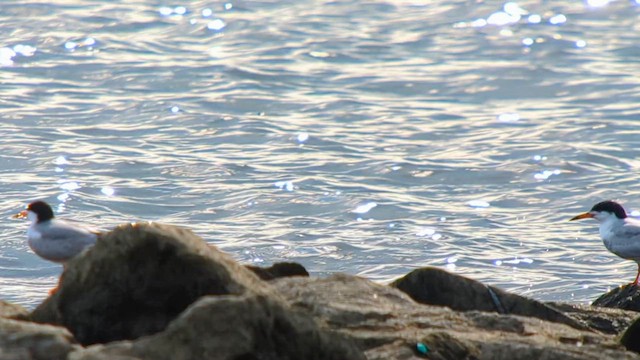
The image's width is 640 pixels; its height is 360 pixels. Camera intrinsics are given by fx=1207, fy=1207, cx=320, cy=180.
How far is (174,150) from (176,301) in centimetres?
1047

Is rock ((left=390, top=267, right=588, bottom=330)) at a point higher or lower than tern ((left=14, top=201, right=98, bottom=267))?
lower

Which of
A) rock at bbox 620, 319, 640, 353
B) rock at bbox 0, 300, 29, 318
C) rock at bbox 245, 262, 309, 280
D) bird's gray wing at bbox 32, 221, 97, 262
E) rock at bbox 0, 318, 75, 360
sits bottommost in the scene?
rock at bbox 620, 319, 640, 353

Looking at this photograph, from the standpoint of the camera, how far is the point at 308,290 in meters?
6.87

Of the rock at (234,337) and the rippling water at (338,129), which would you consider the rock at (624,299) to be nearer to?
the rippling water at (338,129)

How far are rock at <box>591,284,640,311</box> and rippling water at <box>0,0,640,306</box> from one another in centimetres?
211

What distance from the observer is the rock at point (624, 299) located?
338 inches

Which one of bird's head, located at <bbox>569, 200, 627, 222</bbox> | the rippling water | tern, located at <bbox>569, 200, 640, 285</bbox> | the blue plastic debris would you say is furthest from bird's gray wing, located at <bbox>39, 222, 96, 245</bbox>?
bird's head, located at <bbox>569, 200, 627, 222</bbox>

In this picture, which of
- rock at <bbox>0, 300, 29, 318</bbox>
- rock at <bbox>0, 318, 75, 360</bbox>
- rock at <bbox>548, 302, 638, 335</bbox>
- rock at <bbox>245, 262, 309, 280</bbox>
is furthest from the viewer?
rock at <bbox>548, 302, 638, 335</bbox>

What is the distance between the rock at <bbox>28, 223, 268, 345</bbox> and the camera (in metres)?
5.84

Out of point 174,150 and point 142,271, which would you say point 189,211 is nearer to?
point 174,150

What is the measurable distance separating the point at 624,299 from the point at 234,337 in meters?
4.28

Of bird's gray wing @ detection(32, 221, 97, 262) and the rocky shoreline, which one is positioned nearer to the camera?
the rocky shoreline

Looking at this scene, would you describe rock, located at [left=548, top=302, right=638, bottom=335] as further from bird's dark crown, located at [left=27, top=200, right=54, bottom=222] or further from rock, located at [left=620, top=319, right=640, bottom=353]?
bird's dark crown, located at [left=27, top=200, right=54, bottom=222]

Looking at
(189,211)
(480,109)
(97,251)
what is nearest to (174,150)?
(189,211)
